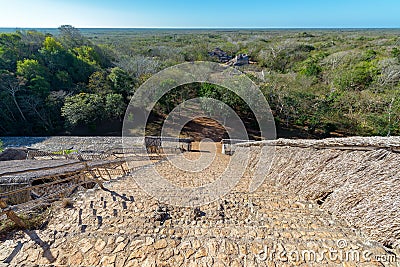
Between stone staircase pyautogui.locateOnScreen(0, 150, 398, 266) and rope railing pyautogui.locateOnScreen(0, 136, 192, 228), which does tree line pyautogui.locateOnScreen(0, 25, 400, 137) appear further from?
stone staircase pyautogui.locateOnScreen(0, 150, 398, 266)

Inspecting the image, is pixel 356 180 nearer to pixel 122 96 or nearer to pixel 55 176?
pixel 55 176

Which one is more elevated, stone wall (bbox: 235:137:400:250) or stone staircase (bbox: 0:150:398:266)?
stone wall (bbox: 235:137:400:250)

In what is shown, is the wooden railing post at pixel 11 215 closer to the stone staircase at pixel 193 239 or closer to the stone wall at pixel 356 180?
the stone staircase at pixel 193 239

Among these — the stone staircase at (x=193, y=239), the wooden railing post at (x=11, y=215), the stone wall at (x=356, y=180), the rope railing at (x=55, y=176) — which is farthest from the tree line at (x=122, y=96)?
the wooden railing post at (x=11, y=215)

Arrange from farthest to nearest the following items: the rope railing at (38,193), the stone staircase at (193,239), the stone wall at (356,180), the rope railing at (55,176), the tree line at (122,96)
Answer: the tree line at (122,96) → the rope railing at (55,176) → the rope railing at (38,193) → the stone wall at (356,180) → the stone staircase at (193,239)

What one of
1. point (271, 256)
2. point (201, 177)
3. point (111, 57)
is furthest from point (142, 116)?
point (111, 57)

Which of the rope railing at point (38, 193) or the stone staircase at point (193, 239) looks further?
the rope railing at point (38, 193)

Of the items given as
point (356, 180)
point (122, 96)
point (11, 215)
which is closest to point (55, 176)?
point (11, 215)

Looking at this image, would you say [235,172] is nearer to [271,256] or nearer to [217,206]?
[217,206]

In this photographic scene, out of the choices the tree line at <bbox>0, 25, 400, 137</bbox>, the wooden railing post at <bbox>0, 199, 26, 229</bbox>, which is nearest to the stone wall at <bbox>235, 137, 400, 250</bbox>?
the wooden railing post at <bbox>0, 199, 26, 229</bbox>
